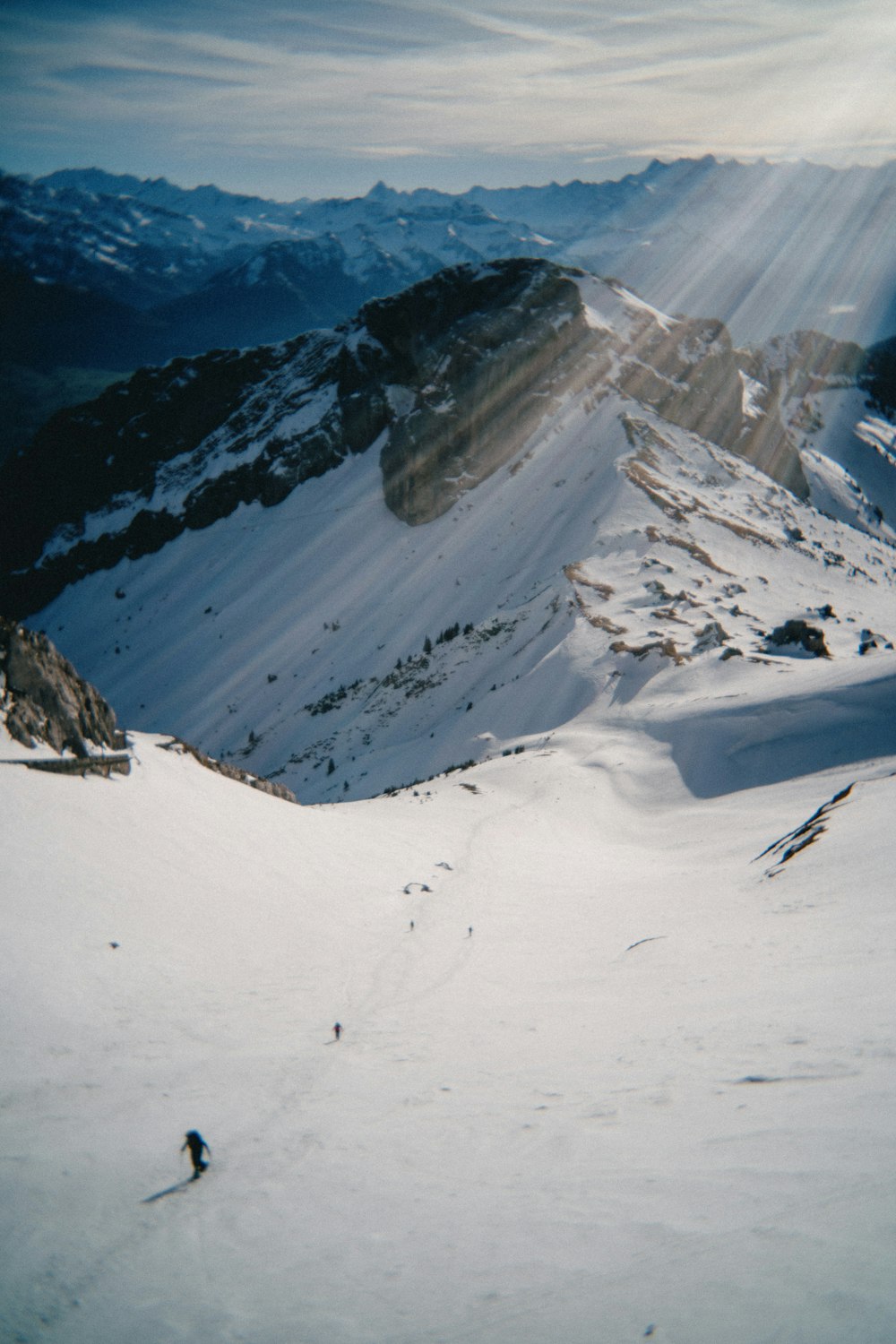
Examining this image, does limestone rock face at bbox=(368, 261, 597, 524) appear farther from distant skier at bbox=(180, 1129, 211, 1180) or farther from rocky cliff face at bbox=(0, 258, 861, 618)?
distant skier at bbox=(180, 1129, 211, 1180)

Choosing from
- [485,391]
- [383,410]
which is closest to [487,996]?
[485,391]

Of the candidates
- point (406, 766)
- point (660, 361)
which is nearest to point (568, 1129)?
point (406, 766)

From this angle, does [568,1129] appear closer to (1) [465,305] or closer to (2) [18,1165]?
(2) [18,1165]

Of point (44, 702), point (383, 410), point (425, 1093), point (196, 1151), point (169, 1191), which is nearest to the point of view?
point (169, 1191)

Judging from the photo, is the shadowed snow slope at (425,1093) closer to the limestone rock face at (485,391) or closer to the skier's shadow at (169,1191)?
the skier's shadow at (169,1191)

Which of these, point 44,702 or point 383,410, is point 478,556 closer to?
point 383,410

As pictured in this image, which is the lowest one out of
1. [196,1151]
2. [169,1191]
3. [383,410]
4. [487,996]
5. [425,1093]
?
[487,996]
